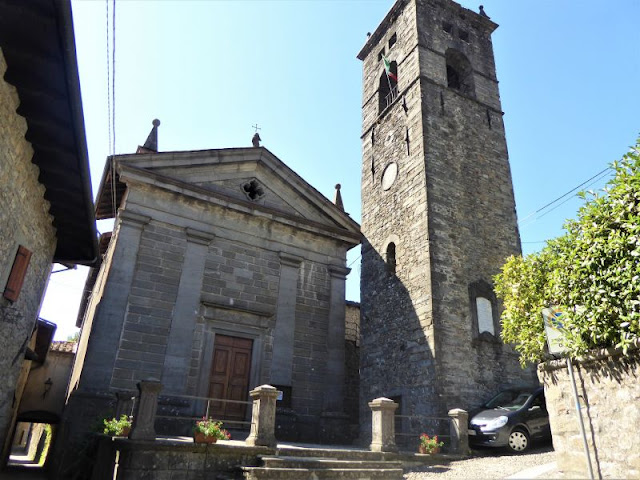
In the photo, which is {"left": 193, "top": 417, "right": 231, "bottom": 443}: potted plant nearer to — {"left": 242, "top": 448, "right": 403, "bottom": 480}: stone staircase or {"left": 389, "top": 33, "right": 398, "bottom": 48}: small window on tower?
{"left": 242, "top": 448, "right": 403, "bottom": 480}: stone staircase

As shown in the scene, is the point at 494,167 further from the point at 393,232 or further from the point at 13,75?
the point at 13,75

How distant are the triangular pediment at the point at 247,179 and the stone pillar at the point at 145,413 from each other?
20.2 feet

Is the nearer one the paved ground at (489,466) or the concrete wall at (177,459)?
the concrete wall at (177,459)

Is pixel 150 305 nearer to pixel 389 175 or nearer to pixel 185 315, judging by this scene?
pixel 185 315

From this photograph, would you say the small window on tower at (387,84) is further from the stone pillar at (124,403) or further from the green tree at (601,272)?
the stone pillar at (124,403)

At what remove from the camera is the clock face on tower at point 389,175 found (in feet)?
50.5

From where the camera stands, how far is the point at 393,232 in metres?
14.5

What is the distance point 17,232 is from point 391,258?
998 centimetres

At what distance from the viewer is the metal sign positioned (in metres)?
5.47

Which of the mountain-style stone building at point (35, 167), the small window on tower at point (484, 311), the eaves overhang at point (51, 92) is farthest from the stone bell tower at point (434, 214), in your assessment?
the eaves overhang at point (51, 92)

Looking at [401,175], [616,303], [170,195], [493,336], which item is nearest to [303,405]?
[493,336]

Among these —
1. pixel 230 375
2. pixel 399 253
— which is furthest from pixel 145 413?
pixel 399 253

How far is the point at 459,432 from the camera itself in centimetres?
968

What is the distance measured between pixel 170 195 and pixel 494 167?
10.3m
